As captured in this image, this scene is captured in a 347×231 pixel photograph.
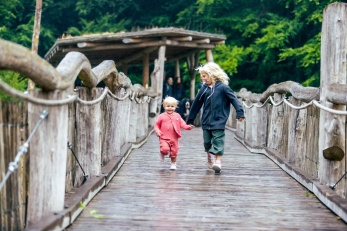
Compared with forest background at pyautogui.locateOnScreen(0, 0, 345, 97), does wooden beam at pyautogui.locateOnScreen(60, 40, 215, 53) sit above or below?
below

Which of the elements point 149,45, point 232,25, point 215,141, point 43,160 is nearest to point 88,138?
point 43,160

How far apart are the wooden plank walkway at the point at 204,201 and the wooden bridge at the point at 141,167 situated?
11 millimetres

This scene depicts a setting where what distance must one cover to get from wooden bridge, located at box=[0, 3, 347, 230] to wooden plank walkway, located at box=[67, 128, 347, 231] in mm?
11

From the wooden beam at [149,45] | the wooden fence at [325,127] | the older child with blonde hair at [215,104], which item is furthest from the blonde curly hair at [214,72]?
the wooden beam at [149,45]

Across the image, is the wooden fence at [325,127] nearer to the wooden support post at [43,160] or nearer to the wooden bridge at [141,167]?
the wooden bridge at [141,167]

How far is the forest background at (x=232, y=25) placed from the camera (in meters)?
31.7

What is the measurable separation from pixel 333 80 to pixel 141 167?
2.97 meters

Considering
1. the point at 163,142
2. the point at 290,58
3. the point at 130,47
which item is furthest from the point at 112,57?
the point at 163,142

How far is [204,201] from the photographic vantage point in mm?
5715

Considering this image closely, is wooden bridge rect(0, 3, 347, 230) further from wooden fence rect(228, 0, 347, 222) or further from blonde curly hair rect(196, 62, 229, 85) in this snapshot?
blonde curly hair rect(196, 62, 229, 85)

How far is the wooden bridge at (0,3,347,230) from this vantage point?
13.6ft

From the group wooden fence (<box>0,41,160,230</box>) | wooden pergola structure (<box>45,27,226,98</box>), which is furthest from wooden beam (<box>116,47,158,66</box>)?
wooden fence (<box>0,41,160,230</box>)

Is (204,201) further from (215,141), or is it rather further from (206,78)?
(206,78)

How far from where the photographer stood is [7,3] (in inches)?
1433
